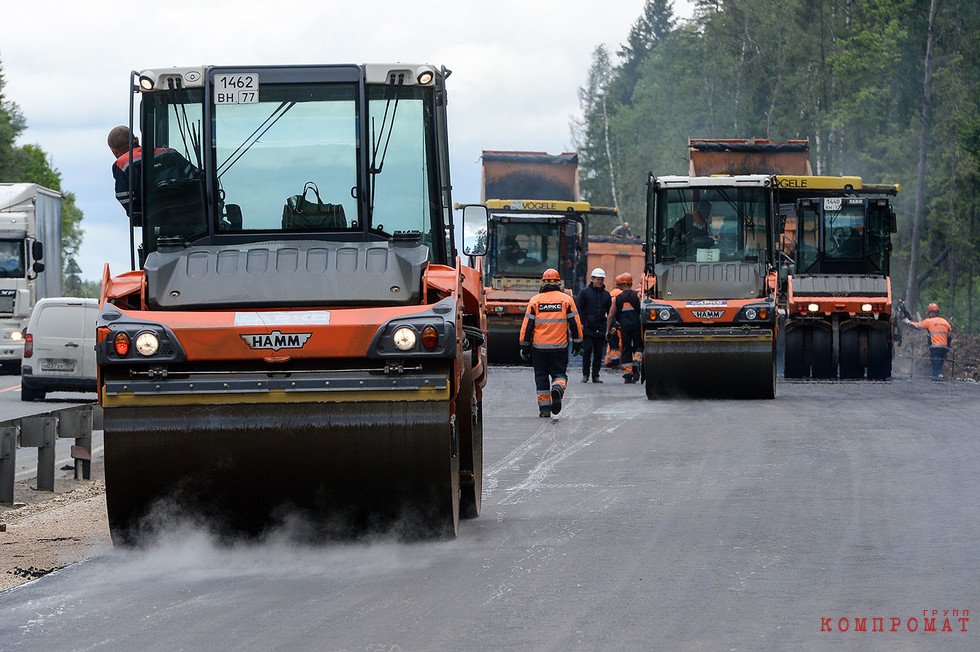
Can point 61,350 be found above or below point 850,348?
above

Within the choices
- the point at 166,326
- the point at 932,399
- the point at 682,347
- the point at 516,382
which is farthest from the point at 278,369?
the point at 516,382

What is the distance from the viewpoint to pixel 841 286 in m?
28.7

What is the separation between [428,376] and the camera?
8.70m

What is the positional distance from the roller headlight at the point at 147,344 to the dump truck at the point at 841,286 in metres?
20.5

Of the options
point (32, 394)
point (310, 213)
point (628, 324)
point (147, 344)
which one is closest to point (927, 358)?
point (628, 324)

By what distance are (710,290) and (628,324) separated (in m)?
4.79

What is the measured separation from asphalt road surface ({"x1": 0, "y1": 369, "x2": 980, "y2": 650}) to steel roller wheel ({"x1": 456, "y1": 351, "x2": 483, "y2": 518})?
0.58 ft

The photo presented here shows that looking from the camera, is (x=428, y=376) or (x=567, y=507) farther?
(x=567, y=507)

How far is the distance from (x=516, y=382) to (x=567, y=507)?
1582 cm

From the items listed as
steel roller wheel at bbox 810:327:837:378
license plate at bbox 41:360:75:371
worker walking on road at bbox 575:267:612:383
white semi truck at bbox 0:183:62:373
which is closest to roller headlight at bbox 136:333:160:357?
license plate at bbox 41:360:75:371

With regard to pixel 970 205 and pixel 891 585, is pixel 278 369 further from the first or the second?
pixel 970 205

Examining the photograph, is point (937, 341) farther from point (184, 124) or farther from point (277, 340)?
point (277, 340)

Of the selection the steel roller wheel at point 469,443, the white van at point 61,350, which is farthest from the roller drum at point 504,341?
the steel roller wheel at point 469,443

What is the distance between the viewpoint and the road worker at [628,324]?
2656 cm
